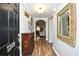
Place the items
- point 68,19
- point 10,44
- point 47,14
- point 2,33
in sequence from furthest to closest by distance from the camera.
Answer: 1. point 47,14
2. point 68,19
3. point 10,44
4. point 2,33

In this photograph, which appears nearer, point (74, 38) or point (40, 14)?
point (74, 38)

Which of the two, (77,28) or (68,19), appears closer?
(77,28)

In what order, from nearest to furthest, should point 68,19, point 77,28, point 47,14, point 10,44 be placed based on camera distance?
point 10,44, point 77,28, point 68,19, point 47,14

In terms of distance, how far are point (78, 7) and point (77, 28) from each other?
0.16m

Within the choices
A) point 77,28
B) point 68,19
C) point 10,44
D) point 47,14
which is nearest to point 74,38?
point 77,28

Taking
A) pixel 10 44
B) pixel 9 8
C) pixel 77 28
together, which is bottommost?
pixel 10 44

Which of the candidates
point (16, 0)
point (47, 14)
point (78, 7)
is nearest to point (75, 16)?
point (78, 7)

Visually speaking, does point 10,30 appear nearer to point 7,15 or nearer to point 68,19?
point 7,15

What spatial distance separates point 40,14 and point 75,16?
547mm

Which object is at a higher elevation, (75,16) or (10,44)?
(75,16)

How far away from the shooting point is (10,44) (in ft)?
2.89

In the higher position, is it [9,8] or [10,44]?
[9,8]

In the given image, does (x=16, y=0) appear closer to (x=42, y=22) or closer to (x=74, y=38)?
(x=74, y=38)

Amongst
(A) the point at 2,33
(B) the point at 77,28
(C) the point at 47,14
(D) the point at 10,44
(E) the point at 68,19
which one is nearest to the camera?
(A) the point at 2,33
